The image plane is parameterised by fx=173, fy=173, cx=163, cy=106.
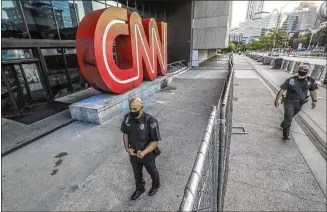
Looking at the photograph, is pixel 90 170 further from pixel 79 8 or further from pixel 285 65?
pixel 285 65

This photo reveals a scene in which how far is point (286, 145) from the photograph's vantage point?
446cm

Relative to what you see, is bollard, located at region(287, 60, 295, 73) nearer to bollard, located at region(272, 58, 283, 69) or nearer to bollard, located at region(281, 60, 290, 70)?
bollard, located at region(281, 60, 290, 70)

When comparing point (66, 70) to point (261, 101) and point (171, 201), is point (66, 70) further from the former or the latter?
point (261, 101)

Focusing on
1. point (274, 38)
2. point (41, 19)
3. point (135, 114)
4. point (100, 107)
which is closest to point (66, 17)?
point (41, 19)

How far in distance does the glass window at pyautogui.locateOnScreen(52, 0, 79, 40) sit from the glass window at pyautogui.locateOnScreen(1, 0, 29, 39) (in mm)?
1805

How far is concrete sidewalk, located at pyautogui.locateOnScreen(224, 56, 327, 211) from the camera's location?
2.88 m

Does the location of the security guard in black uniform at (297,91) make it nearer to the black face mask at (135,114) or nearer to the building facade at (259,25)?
the black face mask at (135,114)

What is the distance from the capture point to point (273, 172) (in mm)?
3541

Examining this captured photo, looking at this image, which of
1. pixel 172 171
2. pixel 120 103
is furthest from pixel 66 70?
pixel 172 171

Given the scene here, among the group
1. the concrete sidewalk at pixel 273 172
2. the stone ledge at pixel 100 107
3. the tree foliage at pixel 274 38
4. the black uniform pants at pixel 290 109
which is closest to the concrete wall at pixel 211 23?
the stone ledge at pixel 100 107

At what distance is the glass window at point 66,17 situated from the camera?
28.8 ft

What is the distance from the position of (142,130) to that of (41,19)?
8.96 meters

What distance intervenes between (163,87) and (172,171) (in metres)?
8.01

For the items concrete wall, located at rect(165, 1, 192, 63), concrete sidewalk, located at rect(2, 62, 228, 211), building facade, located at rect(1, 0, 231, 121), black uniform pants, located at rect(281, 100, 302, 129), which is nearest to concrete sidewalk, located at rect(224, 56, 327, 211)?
black uniform pants, located at rect(281, 100, 302, 129)
